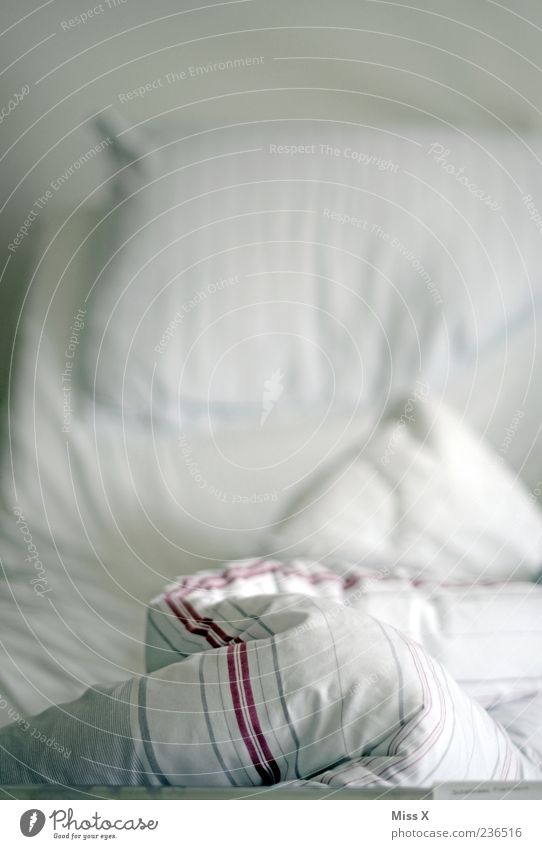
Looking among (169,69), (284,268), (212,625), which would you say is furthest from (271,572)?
(169,69)

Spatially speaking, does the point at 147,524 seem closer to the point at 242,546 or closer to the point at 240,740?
the point at 242,546

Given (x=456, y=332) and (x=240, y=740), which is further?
(x=456, y=332)

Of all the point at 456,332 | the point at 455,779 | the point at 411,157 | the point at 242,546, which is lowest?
the point at 455,779

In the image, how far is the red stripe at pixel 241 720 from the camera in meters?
0.42

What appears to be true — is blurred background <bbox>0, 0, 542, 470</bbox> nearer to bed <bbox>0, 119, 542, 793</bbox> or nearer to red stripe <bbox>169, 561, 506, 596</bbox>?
bed <bbox>0, 119, 542, 793</bbox>

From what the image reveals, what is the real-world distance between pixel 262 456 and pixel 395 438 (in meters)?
0.08

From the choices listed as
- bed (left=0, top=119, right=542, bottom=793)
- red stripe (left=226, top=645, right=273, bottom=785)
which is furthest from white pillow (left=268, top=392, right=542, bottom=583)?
red stripe (left=226, top=645, right=273, bottom=785)

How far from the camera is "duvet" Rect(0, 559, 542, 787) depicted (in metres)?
0.41

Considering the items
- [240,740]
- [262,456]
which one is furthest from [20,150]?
[240,740]

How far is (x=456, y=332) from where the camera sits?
0.56 meters

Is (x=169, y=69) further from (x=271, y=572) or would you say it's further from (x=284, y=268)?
(x=271, y=572)

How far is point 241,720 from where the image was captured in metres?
0.42

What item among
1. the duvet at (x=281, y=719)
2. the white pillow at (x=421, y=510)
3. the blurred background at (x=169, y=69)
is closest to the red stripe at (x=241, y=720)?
the duvet at (x=281, y=719)

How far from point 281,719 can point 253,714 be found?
0.04 feet
